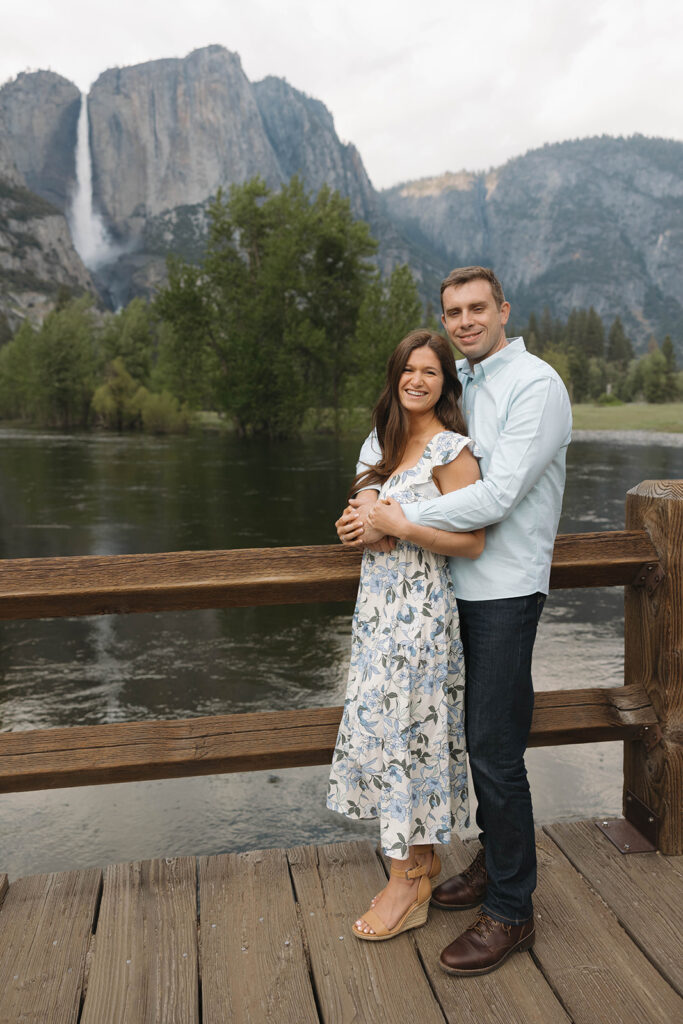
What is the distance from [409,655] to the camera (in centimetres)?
212

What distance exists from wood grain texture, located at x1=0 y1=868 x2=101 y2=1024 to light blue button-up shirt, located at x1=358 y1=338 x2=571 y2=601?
1.41 metres

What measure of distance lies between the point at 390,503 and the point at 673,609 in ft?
3.54

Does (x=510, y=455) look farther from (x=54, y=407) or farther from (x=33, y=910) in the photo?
(x=54, y=407)

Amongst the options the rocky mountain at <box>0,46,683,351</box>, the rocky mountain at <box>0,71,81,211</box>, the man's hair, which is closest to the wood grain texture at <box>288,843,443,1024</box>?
the man's hair

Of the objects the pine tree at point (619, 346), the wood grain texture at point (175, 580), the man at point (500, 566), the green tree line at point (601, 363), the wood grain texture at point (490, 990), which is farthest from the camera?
the pine tree at point (619, 346)

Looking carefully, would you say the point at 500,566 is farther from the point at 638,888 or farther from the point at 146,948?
the point at 146,948

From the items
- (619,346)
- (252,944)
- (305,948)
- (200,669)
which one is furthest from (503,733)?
(619,346)

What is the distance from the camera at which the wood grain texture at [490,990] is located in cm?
191

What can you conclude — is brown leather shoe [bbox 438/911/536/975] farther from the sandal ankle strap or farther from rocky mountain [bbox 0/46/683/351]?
rocky mountain [bbox 0/46/683/351]

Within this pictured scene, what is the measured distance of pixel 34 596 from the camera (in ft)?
7.24

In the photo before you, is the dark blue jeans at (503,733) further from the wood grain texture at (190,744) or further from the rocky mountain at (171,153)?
the rocky mountain at (171,153)

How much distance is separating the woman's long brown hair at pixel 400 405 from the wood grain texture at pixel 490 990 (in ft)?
4.15

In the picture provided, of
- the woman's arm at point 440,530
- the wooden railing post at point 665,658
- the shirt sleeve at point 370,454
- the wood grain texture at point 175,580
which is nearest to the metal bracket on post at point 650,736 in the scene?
the wooden railing post at point 665,658

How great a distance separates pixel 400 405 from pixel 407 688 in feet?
2.55
